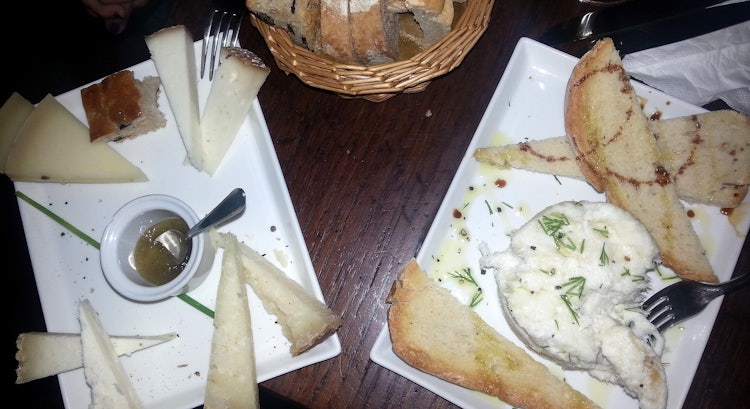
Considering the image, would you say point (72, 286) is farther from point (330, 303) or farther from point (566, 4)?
point (566, 4)

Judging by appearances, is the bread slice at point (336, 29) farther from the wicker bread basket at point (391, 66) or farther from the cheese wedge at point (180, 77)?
the cheese wedge at point (180, 77)

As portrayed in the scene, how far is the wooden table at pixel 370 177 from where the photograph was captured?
144cm

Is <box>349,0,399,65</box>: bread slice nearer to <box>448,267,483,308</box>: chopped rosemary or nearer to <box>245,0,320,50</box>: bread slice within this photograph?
<box>245,0,320,50</box>: bread slice

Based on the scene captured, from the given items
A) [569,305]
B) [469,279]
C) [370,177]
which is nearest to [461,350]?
[469,279]

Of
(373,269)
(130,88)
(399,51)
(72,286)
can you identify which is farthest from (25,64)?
(373,269)

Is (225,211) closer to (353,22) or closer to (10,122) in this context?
(353,22)

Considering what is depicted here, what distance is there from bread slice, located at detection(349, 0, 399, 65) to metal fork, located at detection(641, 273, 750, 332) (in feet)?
3.40

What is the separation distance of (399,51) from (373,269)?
703 mm

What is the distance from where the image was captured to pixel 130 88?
4.88 ft

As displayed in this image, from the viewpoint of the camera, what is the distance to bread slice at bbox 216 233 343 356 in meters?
1.31

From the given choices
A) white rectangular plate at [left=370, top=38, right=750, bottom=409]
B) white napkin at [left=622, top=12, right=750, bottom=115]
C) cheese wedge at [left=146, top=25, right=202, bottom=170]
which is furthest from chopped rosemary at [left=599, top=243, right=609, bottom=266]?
cheese wedge at [left=146, top=25, right=202, bottom=170]

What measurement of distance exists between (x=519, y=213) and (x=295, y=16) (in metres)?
0.88

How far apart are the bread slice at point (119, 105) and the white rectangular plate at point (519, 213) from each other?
3.17 feet

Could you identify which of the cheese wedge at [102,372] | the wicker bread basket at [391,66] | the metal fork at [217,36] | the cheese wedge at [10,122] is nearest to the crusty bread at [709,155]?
the wicker bread basket at [391,66]
